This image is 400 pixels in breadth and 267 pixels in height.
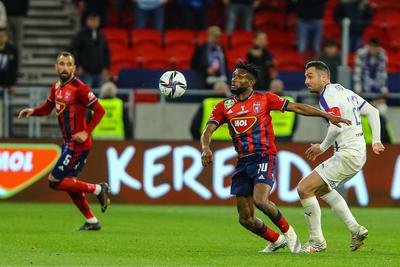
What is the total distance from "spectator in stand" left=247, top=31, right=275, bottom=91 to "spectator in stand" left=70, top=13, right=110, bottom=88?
264 centimetres

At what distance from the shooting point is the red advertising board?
821 inches

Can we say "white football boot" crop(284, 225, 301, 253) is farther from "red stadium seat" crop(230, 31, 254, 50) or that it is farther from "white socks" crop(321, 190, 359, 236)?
"red stadium seat" crop(230, 31, 254, 50)

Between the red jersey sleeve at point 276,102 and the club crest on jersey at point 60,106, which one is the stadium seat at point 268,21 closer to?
the club crest on jersey at point 60,106

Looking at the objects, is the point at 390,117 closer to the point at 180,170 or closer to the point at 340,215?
the point at 180,170

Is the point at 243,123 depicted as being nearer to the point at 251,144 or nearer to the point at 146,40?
the point at 251,144

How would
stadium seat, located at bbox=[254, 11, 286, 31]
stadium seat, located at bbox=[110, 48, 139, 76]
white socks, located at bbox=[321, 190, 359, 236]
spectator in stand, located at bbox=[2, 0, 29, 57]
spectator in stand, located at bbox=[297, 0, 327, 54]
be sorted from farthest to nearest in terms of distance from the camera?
stadium seat, located at bbox=[254, 11, 286, 31] < stadium seat, located at bbox=[110, 48, 139, 76] < spectator in stand, located at bbox=[297, 0, 327, 54] < spectator in stand, located at bbox=[2, 0, 29, 57] < white socks, located at bbox=[321, 190, 359, 236]

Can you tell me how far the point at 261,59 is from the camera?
904 inches

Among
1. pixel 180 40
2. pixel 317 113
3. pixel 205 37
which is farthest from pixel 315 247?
pixel 180 40

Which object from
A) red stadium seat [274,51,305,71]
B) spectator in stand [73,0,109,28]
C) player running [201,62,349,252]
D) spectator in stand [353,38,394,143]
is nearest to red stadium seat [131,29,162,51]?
spectator in stand [73,0,109,28]

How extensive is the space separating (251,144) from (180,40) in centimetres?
1308

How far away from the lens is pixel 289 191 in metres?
20.9

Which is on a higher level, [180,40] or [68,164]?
[180,40]

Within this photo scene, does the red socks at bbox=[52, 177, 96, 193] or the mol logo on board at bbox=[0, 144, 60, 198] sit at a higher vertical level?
the red socks at bbox=[52, 177, 96, 193]

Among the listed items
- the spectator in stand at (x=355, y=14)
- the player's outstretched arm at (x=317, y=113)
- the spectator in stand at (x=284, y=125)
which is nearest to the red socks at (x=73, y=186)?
the player's outstretched arm at (x=317, y=113)
